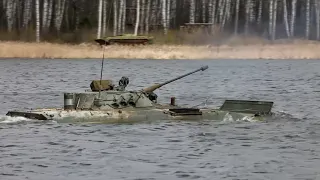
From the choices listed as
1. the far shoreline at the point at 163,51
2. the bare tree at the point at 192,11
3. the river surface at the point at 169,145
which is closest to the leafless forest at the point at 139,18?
the bare tree at the point at 192,11

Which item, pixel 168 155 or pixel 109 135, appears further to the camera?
pixel 109 135

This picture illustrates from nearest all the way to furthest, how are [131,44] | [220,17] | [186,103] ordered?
[186,103] < [131,44] < [220,17]

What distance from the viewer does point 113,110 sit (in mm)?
28938

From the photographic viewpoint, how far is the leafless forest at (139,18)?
70188mm

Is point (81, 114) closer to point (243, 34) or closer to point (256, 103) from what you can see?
point (256, 103)

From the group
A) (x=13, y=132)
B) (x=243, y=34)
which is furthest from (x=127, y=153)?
(x=243, y=34)

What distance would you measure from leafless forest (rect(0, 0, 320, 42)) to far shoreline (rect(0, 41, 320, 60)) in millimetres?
1982

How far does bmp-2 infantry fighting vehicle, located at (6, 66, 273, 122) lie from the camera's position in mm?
28531

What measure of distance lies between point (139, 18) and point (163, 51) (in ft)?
27.9

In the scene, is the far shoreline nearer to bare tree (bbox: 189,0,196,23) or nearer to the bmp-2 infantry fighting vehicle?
bare tree (bbox: 189,0,196,23)

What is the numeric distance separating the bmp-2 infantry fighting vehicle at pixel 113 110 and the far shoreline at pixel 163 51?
34.9 meters

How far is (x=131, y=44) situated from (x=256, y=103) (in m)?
34.6

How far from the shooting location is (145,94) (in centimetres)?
3020

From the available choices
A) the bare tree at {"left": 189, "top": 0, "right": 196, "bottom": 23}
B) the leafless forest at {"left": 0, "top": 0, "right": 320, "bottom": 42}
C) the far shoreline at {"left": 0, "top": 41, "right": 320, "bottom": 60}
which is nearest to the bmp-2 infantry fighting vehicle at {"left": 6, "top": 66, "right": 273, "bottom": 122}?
the far shoreline at {"left": 0, "top": 41, "right": 320, "bottom": 60}
